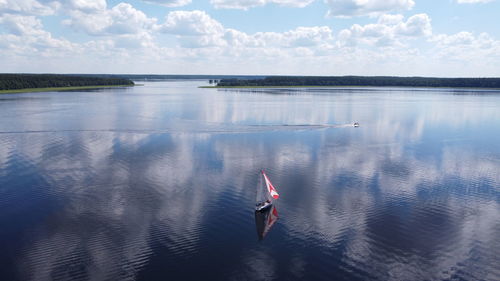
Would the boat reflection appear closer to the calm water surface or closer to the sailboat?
the sailboat

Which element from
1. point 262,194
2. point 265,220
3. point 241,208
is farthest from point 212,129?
point 265,220

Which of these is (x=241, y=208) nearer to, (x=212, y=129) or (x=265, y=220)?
(x=265, y=220)

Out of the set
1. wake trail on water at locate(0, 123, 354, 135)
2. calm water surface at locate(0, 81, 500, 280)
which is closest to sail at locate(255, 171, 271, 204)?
calm water surface at locate(0, 81, 500, 280)

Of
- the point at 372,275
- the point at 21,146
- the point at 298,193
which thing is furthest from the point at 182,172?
the point at 21,146

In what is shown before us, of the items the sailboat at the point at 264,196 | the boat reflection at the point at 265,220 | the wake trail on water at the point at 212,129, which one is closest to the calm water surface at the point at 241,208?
the boat reflection at the point at 265,220

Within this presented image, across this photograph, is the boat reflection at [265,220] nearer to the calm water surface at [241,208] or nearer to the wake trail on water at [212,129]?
the calm water surface at [241,208]

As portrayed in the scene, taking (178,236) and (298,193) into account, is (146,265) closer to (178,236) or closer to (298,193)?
(178,236)
